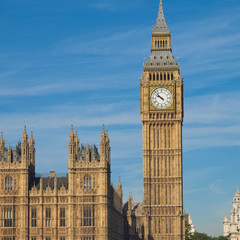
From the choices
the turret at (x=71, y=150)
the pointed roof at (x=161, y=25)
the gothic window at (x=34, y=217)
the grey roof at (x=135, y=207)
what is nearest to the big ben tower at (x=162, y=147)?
the pointed roof at (x=161, y=25)

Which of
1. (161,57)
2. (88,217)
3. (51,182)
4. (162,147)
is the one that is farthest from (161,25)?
(88,217)

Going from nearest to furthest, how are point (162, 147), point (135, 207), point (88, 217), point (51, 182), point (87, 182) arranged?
point (88, 217) < point (87, 182) < point (51, 182) < point (162, 147) < point (135, 207)

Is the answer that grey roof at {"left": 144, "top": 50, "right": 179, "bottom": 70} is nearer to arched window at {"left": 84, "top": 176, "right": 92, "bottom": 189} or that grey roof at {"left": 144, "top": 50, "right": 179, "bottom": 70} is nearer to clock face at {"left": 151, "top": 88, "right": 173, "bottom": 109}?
clock face at {"left": 151, "top": 88, "right": 173, "bottom": 109}

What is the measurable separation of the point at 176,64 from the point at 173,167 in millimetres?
19846

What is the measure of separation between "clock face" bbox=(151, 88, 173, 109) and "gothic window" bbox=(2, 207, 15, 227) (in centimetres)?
4583

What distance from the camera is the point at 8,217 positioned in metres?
148

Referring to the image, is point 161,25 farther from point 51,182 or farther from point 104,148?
point 51,182

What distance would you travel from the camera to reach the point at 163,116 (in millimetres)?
184000

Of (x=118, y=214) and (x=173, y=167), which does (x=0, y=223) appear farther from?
(x=173, y=167)

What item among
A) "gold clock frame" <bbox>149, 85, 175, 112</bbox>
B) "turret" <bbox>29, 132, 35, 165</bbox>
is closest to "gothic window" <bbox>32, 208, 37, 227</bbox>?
"turret" <bbox>29, 132, 35, 165</bbox>

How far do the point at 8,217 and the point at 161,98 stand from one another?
47.7 m

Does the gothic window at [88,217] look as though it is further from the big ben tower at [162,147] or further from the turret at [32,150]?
the big ben tower at [162,147]

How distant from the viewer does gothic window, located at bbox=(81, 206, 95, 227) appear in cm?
14725

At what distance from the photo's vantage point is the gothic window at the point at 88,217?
147250mm
